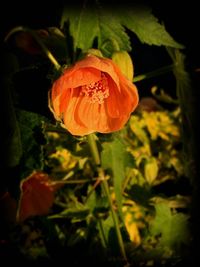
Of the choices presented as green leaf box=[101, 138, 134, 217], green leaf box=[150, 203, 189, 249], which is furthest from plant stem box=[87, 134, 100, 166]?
green leaf box=[150, 203, 189, 249]

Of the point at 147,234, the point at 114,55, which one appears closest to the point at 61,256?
the point at 147,234

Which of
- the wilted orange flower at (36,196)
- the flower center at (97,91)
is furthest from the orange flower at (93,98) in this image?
the wilted orange flower at (36,196)

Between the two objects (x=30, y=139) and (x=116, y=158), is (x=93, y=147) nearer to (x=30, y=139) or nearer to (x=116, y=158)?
(x=116, y=158)

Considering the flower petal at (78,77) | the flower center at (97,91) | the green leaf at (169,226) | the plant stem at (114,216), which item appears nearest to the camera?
the flower petal at (78,77)

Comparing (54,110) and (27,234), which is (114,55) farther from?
(27,234)

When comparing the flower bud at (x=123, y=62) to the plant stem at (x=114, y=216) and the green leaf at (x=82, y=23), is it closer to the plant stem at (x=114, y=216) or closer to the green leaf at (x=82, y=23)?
the green leaf at (x=82, y=23)

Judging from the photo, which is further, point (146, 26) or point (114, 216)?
point (114, 216)

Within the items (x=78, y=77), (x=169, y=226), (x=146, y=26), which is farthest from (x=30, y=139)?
(x=169, y=226)
